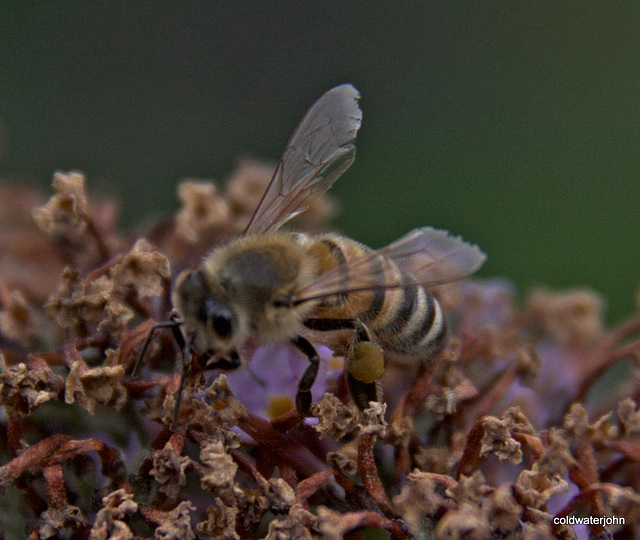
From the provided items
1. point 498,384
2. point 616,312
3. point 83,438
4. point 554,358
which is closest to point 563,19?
point 616,312

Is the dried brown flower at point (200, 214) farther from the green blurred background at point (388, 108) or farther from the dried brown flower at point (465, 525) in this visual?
the dried brown flower at point (465, 525)

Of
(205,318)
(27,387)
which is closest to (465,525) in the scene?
(205,318)

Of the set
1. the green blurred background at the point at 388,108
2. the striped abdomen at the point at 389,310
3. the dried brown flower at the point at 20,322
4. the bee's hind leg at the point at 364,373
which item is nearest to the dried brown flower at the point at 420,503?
the bee's hind leg at the point at 364,373

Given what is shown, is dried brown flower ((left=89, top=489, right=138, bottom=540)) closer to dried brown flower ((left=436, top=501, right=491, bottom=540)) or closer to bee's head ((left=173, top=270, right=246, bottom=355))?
bee's head ((left=173, top=270, right=246, bottom=355))

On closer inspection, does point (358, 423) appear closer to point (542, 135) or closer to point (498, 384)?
point (498, 384)

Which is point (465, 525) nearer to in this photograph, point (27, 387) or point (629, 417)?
point (629, 417)

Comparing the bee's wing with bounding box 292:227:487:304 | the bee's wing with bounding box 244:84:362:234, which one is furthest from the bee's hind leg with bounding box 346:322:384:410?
the bee's wing with bounding box 244:84:362:234
